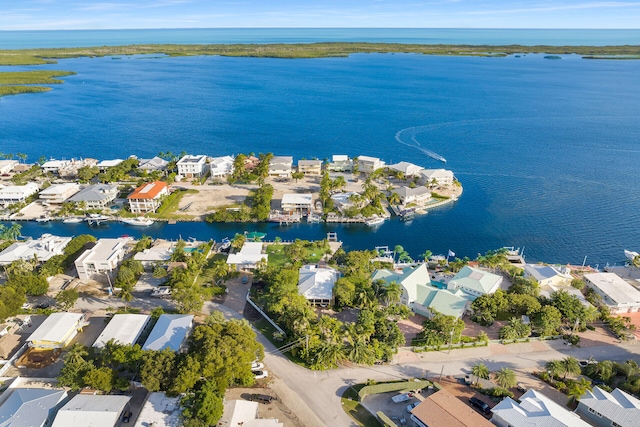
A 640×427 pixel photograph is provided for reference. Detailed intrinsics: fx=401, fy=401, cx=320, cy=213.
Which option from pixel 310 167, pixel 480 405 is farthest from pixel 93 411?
pixel 310 167

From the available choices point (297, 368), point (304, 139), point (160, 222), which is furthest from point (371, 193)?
point (304, 139)

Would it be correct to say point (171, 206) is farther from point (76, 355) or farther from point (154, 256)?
point (76, 355)

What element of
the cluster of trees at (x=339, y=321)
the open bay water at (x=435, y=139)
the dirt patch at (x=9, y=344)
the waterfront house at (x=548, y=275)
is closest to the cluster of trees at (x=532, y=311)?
the waterfront house at (x=548, y=275)

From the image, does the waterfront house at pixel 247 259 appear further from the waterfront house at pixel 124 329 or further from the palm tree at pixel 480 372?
the palm tree at pixel 480 372

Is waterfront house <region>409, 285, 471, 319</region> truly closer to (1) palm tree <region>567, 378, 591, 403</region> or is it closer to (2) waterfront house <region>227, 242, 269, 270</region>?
(1) palm tree <region>567, 378, 591, 403</region>

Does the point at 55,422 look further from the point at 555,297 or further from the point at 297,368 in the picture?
the point at 555,297
